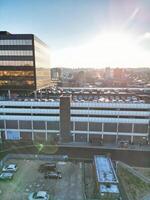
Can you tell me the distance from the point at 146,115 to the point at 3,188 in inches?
1485

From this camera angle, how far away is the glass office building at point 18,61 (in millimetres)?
52250

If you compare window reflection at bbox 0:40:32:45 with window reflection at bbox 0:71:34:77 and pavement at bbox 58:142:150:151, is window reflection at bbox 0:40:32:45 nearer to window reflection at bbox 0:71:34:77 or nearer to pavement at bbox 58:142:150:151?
window reflection at bbox 0:71:34:77

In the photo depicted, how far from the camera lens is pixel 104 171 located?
29672 millimetres

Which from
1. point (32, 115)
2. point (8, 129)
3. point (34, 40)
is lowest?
point (8, 129)

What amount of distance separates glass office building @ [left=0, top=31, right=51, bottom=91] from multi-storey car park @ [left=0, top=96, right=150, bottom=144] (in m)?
9.73

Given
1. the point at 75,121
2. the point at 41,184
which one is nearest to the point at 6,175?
the point at 41,184

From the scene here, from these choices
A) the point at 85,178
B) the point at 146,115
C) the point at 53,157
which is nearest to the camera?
the point at 85,178

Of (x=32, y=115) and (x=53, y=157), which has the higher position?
(x=32, y=115)

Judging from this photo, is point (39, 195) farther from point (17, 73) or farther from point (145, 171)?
point (17, 73)

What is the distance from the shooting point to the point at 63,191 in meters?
27.9

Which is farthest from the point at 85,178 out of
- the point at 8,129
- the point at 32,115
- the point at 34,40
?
the point at 34,40

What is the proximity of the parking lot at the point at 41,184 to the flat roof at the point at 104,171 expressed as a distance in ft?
13.2

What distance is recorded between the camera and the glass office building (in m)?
52.2

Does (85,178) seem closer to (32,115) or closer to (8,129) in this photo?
(32,115)
